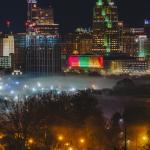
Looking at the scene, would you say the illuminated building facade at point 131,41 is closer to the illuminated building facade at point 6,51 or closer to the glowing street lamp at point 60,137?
the illuminated building facade at point 6,51

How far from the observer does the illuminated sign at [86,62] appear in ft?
210

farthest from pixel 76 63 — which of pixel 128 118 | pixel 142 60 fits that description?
pixel 128 118

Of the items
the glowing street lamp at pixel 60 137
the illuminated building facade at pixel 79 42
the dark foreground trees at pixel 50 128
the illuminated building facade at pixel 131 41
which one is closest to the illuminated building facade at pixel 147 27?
the illuminated building facade at pixel 131 41

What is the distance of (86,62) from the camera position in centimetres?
6494

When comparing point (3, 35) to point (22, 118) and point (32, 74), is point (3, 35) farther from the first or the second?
point (22, 118)

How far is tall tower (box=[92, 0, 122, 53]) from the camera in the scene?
71375mm

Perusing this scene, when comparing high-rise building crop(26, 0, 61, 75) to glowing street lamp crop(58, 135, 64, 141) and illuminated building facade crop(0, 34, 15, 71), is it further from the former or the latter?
glowing street lamp crop(58, 135, 64, 141)

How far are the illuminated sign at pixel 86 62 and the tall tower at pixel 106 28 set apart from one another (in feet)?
18.3

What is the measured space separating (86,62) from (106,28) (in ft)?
30.7

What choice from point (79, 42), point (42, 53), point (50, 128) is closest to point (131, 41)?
point (79, 42)

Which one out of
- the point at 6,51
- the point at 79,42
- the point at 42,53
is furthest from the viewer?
the point at 79,42

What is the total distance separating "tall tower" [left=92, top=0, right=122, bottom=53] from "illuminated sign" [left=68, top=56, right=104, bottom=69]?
5.59 metres

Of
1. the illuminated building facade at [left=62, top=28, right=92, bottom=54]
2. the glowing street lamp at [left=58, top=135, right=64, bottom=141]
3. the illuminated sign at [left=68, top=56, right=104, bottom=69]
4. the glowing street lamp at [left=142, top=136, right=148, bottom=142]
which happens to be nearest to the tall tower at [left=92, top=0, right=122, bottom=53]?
the illuminated building facade at [left=62, top=28, right=92, bottom=54]

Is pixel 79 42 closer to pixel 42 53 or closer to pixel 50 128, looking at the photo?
pixel 42 53
